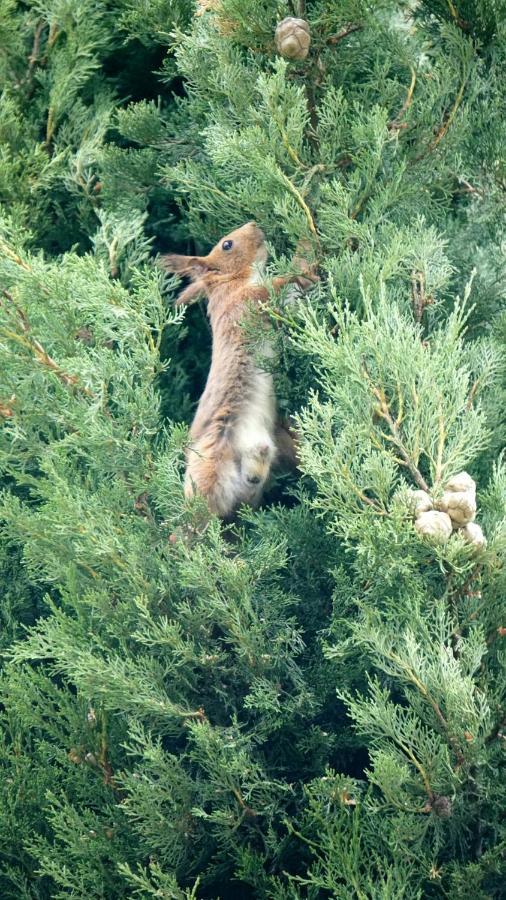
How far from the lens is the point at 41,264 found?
3.44 metres

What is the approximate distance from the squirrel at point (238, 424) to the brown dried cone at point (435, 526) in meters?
0.87

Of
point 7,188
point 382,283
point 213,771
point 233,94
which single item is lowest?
point 213,771

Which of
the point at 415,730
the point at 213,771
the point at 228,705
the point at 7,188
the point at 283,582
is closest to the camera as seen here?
the point at 415,730

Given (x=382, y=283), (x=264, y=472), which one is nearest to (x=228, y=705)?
(x=264, y=472)

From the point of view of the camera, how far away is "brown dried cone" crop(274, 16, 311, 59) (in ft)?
11.6

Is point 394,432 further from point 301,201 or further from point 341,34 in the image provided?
point 341,34

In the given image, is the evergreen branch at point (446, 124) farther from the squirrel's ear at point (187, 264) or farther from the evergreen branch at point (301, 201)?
the squirrel's ear at point (187, 264)

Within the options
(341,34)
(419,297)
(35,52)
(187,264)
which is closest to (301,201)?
(419,297)

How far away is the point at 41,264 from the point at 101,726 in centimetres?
148

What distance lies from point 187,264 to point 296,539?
1311mm

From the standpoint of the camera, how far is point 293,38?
3.54 meters

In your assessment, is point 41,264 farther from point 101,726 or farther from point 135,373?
point 101,726

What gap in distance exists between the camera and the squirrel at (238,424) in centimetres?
372

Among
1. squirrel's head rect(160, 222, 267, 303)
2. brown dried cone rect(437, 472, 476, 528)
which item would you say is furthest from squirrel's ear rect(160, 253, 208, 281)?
brown dried cone rect(437, 472, 476, 528)
